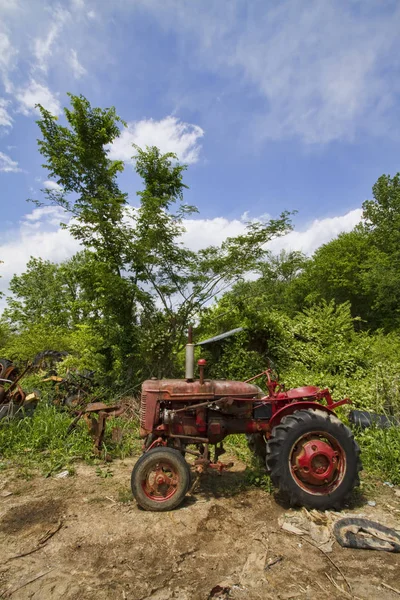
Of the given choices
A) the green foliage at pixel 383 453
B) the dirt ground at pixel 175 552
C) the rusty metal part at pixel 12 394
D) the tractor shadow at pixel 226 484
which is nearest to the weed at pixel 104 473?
the dirt ground at pixel 175 552

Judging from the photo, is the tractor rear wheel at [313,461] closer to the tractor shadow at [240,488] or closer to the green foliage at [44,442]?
the tractor shadow at [240,488]

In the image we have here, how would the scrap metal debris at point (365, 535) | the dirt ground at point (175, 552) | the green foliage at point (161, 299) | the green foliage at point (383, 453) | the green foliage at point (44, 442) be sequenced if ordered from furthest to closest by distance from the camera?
the green foliage at point (161, 299) < the green foliage at point (44, 442) < the green foliage at point (383, 453) < the scrap metal debris at point (365, 535) < the dirt ground at point (175, 552)

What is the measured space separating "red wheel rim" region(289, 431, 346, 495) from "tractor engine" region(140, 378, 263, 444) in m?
0.69

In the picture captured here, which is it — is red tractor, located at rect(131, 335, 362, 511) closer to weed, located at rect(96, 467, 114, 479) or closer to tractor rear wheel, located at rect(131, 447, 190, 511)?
tractor rear wheel, located at rect(131, 447, 190, 511)

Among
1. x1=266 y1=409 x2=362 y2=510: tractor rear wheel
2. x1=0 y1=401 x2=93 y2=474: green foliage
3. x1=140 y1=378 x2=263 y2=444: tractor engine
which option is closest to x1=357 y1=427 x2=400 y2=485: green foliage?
x1=266 y1=409 x2=362 y2=510: tractor rear wheel

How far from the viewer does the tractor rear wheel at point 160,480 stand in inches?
128

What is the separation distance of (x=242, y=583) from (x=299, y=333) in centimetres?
740

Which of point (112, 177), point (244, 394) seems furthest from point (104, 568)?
point (112, 177)

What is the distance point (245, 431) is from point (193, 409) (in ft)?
2.13

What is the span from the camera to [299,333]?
30.0ft

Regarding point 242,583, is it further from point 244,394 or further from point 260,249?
point 260,249

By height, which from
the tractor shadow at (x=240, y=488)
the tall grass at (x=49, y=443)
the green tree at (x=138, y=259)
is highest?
the green tree at (x=138, y=259)

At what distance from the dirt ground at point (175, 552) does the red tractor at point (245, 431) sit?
27cm

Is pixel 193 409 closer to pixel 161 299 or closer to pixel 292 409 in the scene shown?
pixel 292 409
